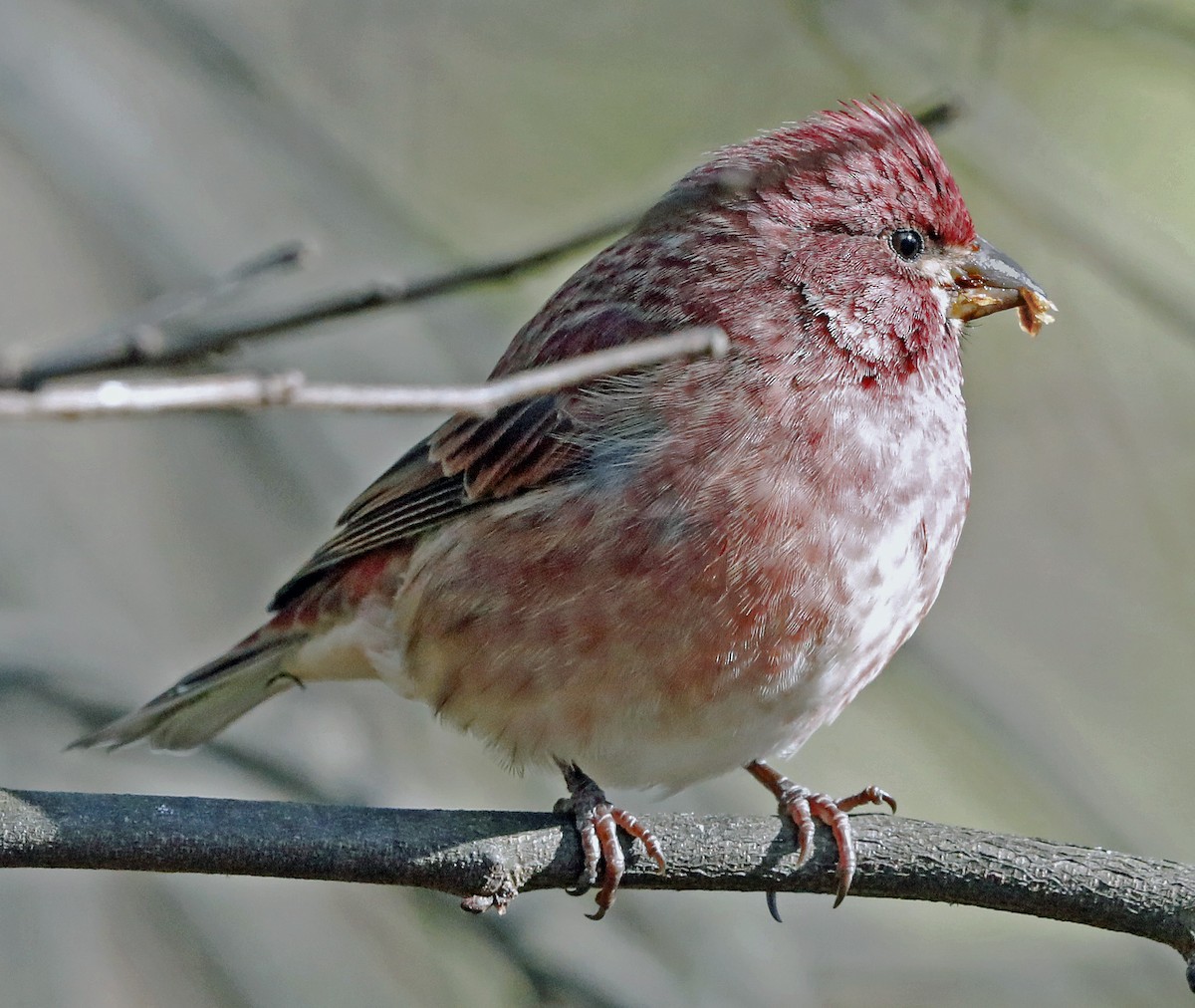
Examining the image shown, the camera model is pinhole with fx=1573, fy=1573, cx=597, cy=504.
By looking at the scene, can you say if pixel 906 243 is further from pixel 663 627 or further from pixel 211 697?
pixel 211 697

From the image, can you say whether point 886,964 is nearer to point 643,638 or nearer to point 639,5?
point 643,638

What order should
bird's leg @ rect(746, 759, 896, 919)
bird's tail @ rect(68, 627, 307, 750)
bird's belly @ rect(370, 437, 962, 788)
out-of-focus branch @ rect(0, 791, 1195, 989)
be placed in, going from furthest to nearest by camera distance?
bird's tail @ rect(68, 627, 307, 750)
bird's belly @ rect(370, 437, 962, 788)
bird's leg @ rect(746, 759, 896, 919)
out-of-focus branch @ rect(0, 791, 1195, 989)

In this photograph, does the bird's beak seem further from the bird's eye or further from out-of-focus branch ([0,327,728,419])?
out-of-focus branch ([0,327,728,419])

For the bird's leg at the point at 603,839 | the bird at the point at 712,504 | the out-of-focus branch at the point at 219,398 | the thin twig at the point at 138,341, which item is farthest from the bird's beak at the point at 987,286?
the out-of-focus branch at the point at 219,398

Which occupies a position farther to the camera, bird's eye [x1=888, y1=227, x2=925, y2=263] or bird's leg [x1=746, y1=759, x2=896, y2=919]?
bird's eye [x1=888, y1=227, x2=925, y2=263]

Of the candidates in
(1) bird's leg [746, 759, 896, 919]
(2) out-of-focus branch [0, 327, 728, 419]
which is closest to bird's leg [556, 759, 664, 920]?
(1) bird's leg [746, 759, 896, 919]

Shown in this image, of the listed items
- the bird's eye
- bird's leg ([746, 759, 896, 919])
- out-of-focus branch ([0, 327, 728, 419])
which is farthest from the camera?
the bird's eye

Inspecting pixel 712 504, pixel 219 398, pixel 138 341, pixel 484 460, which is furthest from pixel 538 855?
pixel 219 398
